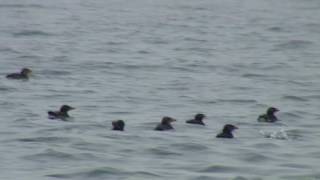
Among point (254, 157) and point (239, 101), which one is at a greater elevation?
point (239, 101)

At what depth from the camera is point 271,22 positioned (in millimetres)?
48969

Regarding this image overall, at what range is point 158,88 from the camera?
3131 cm

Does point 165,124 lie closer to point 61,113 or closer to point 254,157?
point 61,113

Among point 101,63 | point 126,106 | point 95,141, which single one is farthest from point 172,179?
point 101,63

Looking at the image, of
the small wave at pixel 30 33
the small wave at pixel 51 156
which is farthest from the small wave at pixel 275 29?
the small wave at pixel 51 156

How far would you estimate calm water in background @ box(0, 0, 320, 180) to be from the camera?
21.1 meters

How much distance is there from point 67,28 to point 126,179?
87.7 ft

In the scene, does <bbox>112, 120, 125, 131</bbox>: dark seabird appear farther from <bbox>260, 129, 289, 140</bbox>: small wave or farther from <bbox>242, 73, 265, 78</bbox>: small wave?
<bbox>242, 73, 265, 78</bbox>: small wave

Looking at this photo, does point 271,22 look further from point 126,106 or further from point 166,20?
point 126,106

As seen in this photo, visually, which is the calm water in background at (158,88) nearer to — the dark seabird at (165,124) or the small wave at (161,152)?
the small wave at (161,152)

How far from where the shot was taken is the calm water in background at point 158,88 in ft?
69.3

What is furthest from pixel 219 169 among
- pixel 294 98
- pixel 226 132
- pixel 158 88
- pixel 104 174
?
pixel 158 88

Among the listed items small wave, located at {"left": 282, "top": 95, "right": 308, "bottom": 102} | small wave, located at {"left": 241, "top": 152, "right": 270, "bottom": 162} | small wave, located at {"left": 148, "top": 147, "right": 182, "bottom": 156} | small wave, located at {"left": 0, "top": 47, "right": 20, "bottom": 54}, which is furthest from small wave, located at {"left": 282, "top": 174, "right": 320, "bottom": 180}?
small wave, located at {"left": 0, "top": 47, "right": 20, "bottom": 54}

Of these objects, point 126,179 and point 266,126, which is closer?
point 126,179
